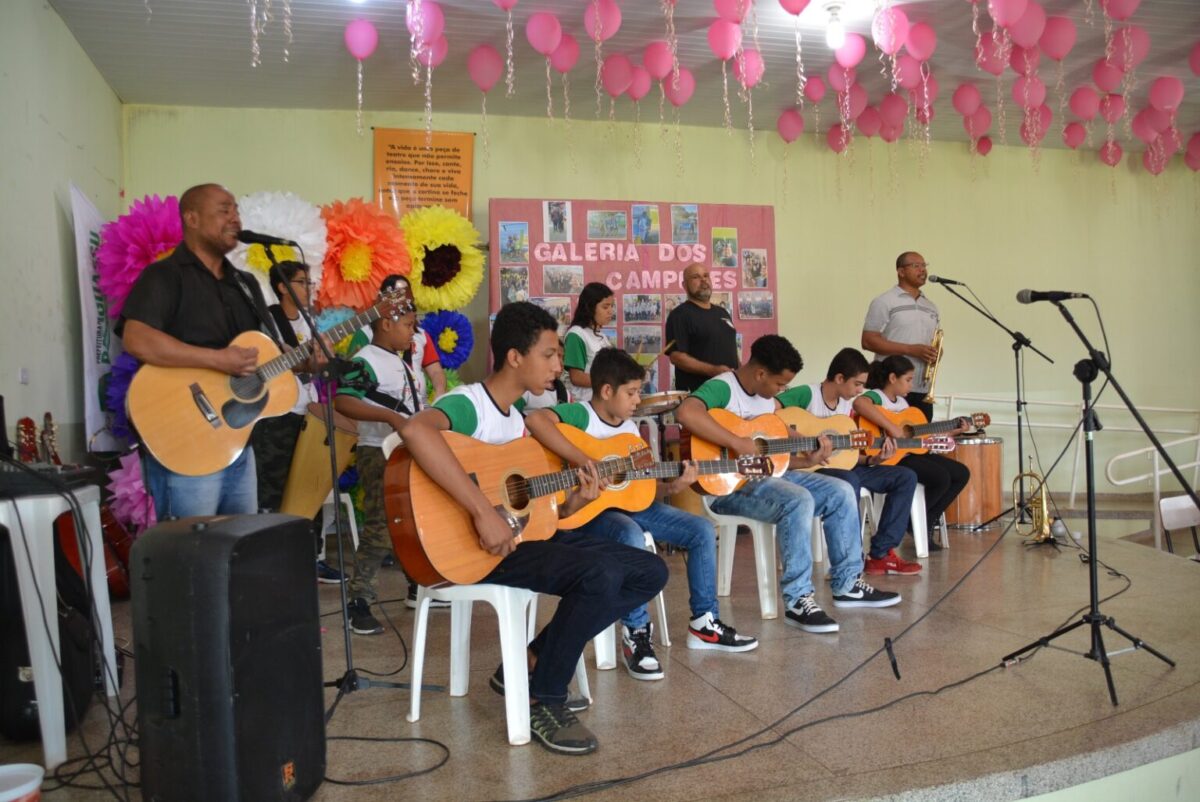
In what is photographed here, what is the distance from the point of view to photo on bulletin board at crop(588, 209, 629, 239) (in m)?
6.85

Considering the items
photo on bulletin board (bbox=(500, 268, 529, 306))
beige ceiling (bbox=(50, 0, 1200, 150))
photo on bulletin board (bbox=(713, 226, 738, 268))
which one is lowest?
photo on bulletin board (bbox=(500, 268, 529, 306))

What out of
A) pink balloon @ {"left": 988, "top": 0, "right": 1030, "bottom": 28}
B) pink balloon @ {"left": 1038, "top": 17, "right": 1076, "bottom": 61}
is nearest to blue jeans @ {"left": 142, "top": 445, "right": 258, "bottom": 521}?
pink balloon @ {"left": 988, "top": 0, "right": 1030, "bottom": 28}

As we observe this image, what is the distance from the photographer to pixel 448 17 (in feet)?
17.8

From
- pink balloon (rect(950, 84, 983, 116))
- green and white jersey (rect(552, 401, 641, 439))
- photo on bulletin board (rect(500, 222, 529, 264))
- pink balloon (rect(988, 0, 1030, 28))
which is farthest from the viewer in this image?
photo on bulletin board (rect(500, 222, 529, 264))

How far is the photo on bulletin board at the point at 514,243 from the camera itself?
6.63 m

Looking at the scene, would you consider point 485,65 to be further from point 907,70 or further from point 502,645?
point 502,645

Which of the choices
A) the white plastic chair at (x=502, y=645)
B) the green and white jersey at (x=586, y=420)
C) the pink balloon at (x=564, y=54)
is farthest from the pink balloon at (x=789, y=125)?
the white plastic chair at (x=502, y=645)

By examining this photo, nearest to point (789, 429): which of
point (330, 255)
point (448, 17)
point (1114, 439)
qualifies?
point (330, 255)

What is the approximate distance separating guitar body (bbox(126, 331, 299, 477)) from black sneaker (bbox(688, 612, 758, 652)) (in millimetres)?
1747

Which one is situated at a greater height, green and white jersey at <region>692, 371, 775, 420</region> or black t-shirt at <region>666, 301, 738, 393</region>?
black t-shirt at <region>666, 301, 738, 393</region>

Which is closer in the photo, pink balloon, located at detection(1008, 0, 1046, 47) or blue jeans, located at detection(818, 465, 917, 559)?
blue jeans, located at detection(818, 465, 917, 559)

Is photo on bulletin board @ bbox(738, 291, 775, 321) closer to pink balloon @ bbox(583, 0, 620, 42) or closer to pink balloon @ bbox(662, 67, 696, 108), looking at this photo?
pink balloon @ bbox(662, 67, 696, 108)

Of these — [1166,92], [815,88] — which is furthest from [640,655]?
[1166,92]

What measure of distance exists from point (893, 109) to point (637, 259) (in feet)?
6.95
